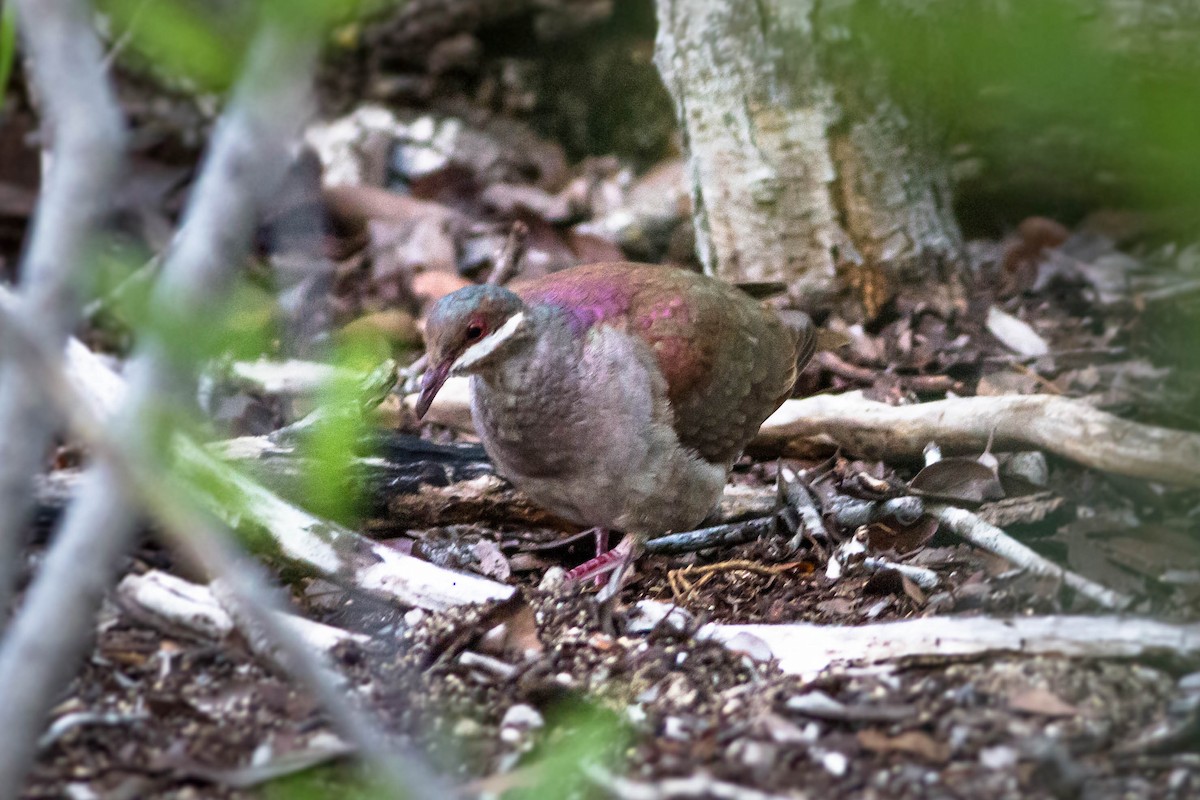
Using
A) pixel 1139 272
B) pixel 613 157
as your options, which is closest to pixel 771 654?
pixel 1139 272

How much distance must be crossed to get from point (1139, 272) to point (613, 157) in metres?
3.35

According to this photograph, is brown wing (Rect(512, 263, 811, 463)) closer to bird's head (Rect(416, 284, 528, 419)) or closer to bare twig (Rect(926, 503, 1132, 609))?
bird's head (Rect(416, 284, 528, 419))

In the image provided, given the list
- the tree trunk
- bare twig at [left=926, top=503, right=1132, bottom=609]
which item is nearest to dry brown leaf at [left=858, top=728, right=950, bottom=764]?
bare twig at [left=926, top=503, right=1132, bottom=609]

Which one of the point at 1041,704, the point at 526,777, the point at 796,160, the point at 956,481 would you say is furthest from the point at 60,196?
the point at 796,160

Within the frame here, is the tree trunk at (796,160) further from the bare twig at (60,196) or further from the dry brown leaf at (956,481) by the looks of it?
the bare twig at (60,196)

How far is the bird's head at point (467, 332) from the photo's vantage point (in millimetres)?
4184

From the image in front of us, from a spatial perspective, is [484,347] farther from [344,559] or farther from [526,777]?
[526,777]

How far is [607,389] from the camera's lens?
4.37 meters

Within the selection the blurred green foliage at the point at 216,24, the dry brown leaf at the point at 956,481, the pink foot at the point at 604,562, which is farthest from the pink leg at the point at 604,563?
the blurred green foliage at the point at 216,24

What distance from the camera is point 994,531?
4.12 metres

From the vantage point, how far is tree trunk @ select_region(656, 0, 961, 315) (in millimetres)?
5785

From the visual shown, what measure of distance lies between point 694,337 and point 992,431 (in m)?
1.18

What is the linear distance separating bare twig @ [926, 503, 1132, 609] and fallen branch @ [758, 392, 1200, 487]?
14.3 inches

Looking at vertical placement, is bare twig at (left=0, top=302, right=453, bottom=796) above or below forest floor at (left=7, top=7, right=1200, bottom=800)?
above
